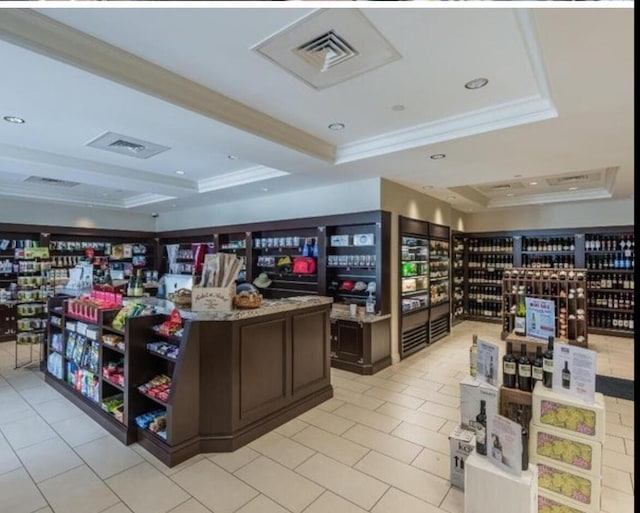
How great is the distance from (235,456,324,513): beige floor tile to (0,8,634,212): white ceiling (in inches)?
110

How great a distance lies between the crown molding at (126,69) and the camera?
2002 millimetres

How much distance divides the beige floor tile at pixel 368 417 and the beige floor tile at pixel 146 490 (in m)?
1.68

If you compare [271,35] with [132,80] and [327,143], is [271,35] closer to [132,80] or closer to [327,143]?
[132,80]

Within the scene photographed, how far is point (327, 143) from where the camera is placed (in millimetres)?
4168

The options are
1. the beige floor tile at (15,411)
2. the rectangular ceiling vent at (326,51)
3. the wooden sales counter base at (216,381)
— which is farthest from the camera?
the beige floor tile at (15,411)

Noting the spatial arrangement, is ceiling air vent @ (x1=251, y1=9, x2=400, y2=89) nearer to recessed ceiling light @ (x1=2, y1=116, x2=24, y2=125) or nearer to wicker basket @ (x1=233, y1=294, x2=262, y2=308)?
wicker basket @ (x1=233, y1=294, x2=262, y2=308)

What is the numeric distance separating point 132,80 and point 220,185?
3441mm

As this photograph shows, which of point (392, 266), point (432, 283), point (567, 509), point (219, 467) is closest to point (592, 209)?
point (432, 283)

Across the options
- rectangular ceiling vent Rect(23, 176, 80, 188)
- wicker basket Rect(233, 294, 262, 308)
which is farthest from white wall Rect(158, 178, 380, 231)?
wicker basket Rect(233, 294, 262, 308)

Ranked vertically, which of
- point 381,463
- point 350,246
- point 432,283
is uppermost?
point 350,246

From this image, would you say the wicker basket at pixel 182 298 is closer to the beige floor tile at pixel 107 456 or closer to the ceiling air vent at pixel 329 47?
the beige floor tile at pixel 107 456

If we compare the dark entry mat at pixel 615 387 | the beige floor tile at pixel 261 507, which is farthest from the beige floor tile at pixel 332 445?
the dark entry mat at pixel 615 387

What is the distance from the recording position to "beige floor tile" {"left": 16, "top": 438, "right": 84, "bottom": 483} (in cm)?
265

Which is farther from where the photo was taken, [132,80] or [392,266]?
[392,266]
